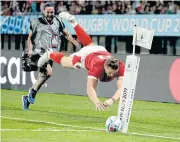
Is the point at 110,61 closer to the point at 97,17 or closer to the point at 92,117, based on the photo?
the point at 92,117

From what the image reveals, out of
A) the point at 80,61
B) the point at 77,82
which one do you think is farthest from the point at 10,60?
the point at 80,61

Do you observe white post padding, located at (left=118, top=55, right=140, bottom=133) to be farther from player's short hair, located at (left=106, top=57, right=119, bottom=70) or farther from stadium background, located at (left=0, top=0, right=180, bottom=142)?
player's short hair, located at (left=106, top=57, right=119, bottom=70)

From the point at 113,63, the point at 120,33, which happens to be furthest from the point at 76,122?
the point at 120,33

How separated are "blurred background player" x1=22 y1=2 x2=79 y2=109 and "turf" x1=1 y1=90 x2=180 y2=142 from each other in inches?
33.4

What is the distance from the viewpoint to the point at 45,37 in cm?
1942

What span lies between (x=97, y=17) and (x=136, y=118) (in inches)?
556

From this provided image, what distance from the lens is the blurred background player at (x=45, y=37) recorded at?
1870 centimetres

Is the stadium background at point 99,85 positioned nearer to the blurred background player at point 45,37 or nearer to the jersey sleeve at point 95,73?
the blurred background player at point 45,37

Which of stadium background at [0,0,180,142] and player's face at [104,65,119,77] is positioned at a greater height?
player's face at [104,65,119,77]

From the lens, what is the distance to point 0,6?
118 ft

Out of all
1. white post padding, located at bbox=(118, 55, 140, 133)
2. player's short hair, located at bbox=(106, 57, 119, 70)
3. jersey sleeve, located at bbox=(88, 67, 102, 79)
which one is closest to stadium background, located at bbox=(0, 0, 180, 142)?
white post padding, located at bbox=(118, 55, 140, 133)

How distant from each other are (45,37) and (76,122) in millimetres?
3790

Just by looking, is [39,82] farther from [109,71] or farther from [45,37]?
[109,71]

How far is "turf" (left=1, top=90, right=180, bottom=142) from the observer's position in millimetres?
13516
